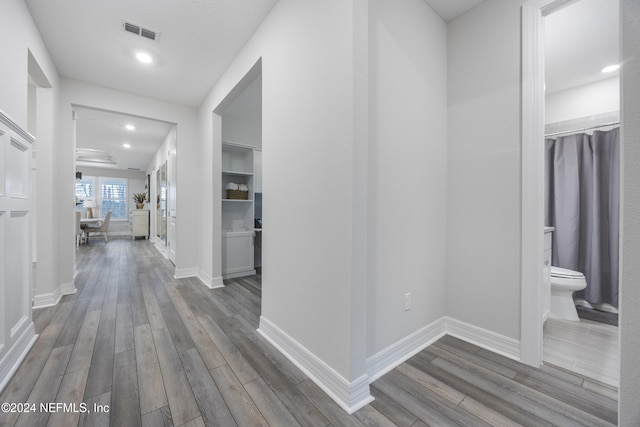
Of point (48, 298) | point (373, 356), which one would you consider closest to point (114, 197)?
point (48, 298)

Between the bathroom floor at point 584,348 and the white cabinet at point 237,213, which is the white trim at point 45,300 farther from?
the bathroom floor at point 584,348

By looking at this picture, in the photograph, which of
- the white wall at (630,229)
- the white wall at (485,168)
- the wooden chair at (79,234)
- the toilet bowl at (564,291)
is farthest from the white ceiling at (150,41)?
the wooden chair at (79,234)

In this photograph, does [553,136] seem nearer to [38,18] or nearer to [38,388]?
[38,388]

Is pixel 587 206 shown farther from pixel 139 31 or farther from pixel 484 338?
pixel 139 31

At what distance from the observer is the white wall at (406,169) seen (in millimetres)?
1615

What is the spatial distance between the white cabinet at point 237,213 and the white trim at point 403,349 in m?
2.72

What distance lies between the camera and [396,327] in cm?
174

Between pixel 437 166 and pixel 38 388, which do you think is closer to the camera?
pixel 38 388

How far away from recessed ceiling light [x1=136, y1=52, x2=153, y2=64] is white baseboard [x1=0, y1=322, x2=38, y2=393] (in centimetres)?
258

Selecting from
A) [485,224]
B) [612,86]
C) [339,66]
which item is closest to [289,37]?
[339,66]

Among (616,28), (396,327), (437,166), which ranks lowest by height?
(396,327)

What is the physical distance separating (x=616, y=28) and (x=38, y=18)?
15.7 ft

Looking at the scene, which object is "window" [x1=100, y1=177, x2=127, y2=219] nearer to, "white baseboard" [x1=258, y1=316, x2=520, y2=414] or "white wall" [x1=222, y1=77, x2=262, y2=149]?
"white wall" [x1=222, y1=77, x2=262, y2=149]

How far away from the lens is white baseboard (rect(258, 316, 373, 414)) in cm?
134
